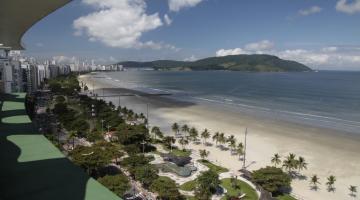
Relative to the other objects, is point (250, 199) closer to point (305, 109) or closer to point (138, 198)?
point (138, 198)

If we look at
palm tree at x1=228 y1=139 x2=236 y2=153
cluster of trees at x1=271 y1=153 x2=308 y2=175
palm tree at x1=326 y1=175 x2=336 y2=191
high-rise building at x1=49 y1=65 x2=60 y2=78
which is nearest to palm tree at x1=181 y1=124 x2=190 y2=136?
palm tree at x1=228 y1=139 x2=236 y2=153

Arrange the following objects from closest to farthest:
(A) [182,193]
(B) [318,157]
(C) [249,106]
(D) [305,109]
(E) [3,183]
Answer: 1. (E) [3,183]
2. (A) [182,193]
3. (B) [318,157]
4. (D) [305,109]
5. (C) [249,106]

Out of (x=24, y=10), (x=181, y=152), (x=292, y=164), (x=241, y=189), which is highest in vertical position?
(x=24, y=10)

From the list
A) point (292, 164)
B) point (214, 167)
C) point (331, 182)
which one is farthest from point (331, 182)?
point (214, 167)

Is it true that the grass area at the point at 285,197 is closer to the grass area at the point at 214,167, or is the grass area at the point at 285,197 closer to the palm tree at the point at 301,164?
the palm tree at the point at 301,164

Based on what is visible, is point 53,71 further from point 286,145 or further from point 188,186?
point 188,186

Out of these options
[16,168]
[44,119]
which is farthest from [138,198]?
[44,119]
